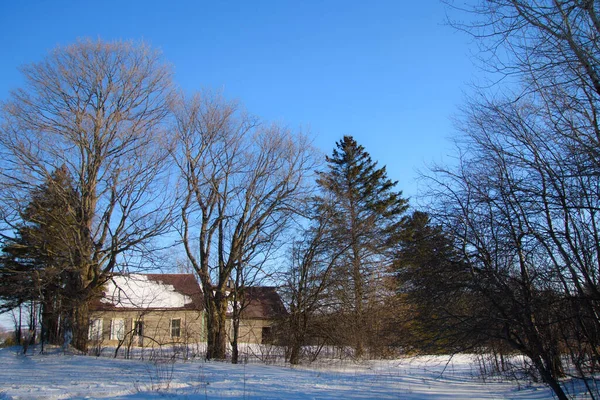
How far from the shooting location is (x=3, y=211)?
1518 cm

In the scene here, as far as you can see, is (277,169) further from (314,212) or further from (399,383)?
(399,383)

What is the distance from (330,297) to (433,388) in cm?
690

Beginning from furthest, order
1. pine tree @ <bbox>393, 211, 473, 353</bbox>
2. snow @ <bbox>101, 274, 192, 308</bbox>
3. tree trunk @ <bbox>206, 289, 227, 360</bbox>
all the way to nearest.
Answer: snow @ <bbox>101, 274, 192, 308</bbox> → tree trunk @ <bbox>206, 289, 227, 360</bbox> → pine tree @ <bbox>393, 211, 473, 353</bbox>

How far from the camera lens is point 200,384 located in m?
9.18

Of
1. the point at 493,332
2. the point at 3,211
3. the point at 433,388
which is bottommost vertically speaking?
the point at 433,388

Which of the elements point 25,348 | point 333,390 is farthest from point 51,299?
point 333,390

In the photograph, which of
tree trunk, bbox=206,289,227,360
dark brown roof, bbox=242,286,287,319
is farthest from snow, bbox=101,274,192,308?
dark brown roof, bbox=242,286,287,319

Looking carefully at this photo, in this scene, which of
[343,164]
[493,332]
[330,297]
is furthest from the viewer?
[343,164]

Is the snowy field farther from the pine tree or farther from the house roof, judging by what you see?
the house roof

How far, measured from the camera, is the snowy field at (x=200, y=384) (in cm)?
809

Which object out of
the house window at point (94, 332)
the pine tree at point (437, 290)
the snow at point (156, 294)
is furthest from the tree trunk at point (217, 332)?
the snow at point (156, 294)

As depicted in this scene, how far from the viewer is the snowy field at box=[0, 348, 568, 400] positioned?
809 centimetres

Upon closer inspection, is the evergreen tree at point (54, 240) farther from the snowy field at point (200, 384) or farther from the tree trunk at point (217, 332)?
the tree trunk at point (217, 332)

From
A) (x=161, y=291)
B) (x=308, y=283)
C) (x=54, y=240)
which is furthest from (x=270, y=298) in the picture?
(x=161, y=291)
